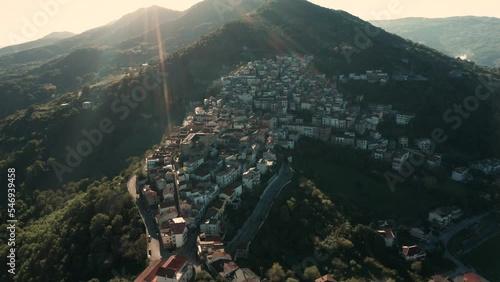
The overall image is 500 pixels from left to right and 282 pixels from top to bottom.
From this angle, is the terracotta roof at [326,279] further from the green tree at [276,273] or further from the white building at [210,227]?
the white building at [210,227]

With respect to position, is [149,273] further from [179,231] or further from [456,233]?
[456,233]

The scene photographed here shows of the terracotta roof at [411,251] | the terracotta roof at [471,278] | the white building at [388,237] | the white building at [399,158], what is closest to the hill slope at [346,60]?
the white building at [399,158]

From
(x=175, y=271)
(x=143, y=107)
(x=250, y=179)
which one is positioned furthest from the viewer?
(x=143, y=107)

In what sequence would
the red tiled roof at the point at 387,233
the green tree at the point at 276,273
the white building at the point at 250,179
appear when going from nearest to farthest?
1. the green tree at the point at 276,273
2. the red tiled roof at the point at 387,233
3. the white building at the point at 250,179

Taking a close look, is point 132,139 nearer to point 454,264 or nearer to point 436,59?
point 454,264

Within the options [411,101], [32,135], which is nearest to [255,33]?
[411,101]

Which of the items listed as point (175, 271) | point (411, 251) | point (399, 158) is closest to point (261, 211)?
point (175, 271)

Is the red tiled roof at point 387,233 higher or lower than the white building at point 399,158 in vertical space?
lower
